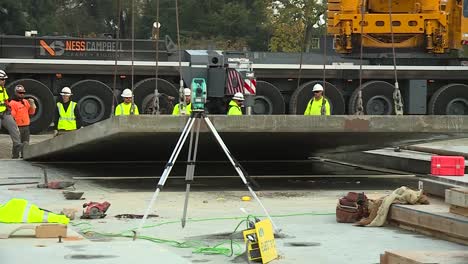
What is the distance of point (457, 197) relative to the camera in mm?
8367

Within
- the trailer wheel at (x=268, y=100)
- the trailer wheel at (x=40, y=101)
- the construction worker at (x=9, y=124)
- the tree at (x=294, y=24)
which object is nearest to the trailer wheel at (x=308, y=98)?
the trailer wheel at (x=268, y=100)

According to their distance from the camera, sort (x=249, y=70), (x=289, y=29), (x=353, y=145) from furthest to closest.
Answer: (x=289, y=29) < (x=249, y=70) < (x=353, y=145)

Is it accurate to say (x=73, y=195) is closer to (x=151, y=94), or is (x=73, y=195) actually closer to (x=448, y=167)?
(x=448, y=167)

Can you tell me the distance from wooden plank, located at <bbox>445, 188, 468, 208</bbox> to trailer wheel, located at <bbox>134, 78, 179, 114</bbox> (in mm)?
16822

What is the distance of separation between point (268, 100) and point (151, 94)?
360cm

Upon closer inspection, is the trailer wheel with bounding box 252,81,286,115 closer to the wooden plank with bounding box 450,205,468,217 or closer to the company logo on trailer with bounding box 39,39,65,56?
the company logo on trailer with bounding box 39,39,65,56

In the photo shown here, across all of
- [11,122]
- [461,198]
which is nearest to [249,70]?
[11,122]

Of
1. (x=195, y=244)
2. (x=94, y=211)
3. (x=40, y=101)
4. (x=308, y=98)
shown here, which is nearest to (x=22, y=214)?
(x=94, y=211)

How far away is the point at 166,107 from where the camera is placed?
82.9 feet

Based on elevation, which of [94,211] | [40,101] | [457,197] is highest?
[40,101]

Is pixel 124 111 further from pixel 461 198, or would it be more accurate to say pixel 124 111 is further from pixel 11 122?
pixel 461 198

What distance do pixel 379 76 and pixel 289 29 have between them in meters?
30.3

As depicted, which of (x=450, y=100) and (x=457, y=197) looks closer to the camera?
(x=457, y=197)

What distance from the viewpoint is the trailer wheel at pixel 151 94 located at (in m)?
25.0
